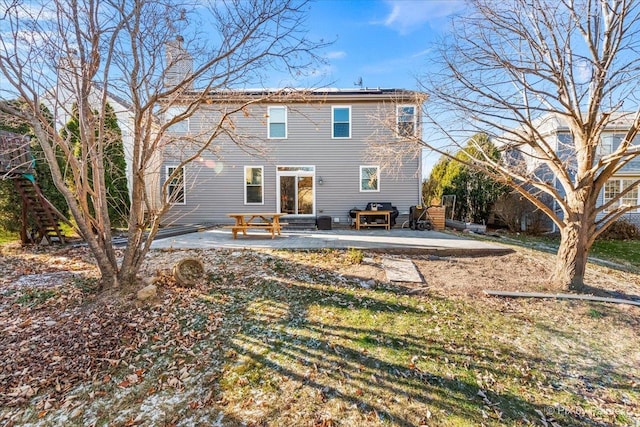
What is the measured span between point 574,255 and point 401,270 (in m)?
2.55

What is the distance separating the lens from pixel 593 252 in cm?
926

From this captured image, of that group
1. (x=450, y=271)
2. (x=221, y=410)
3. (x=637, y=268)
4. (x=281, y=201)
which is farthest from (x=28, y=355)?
(x=637, y=268)

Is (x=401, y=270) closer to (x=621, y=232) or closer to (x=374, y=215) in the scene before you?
(x=374, y=215)

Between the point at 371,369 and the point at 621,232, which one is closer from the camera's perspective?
the point at 371,369

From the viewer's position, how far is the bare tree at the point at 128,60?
374 centimetres

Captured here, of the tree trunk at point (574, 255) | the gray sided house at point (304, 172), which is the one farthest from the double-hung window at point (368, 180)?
the tree trunk at point (574, 255)

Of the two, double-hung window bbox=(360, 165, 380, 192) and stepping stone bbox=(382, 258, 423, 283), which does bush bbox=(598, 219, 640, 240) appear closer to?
double-hung window bbox=(360, 165, 380, 192)

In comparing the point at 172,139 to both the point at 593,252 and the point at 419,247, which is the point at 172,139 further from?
the point at 593,252

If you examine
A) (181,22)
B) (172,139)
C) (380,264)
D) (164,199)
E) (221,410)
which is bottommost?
(221,410)

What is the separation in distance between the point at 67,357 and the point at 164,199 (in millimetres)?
2269

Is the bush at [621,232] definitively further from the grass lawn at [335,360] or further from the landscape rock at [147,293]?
the landscape rock at [147,293]

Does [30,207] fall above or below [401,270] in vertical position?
above

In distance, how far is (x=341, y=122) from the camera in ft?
39.2

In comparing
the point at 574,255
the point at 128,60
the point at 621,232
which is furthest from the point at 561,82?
the point at 621,232
